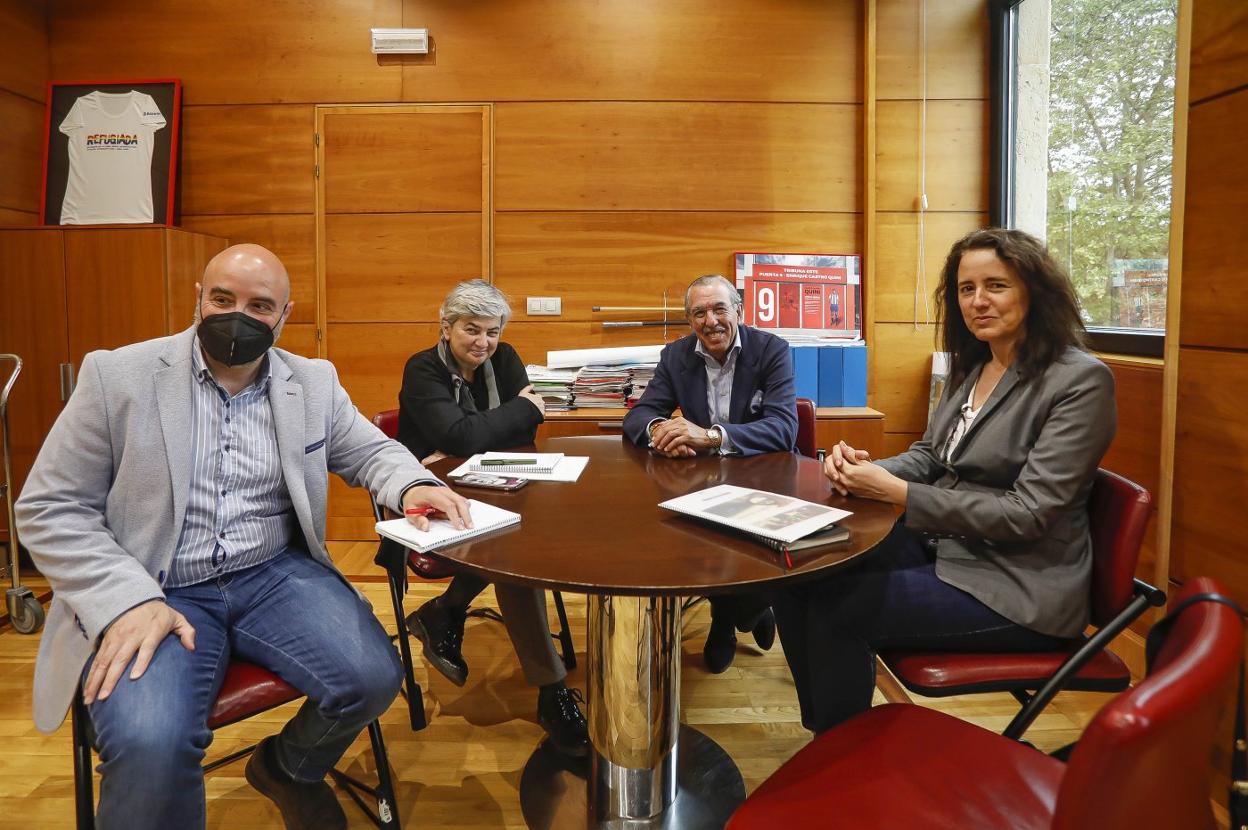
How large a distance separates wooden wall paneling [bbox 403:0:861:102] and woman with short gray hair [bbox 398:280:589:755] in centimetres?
188

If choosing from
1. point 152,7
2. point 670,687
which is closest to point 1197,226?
point 670,687

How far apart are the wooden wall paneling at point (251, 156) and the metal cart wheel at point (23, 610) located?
2.14 metres

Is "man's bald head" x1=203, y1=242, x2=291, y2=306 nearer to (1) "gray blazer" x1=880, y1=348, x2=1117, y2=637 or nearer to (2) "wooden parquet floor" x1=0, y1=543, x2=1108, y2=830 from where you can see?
(2) "wooden parquet floor" x1=0, y1=543, x2=1108, y2=830

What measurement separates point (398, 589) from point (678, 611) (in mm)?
948

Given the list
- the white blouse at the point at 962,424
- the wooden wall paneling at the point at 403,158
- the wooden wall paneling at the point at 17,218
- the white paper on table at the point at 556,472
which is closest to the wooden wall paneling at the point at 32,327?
the wooden wall paneling at the point at 17,218

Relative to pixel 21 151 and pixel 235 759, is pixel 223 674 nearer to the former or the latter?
pixel 235 759

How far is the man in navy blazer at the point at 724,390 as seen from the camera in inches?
103

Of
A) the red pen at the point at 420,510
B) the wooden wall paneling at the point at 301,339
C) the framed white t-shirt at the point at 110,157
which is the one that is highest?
the framed white t-shirt at the point at 110,157

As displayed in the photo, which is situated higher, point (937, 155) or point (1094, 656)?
point (937, 155)

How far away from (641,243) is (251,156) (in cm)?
213

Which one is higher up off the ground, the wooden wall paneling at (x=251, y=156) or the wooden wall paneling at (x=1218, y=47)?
the wooden wall paneling at (x=251, y=156)

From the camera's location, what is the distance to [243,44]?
13.3 ft

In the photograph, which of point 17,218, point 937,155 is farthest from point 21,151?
point 937,155

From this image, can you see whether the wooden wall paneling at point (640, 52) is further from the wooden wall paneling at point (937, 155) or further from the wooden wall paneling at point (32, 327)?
the wooden wall paneling at point (32, 327)
